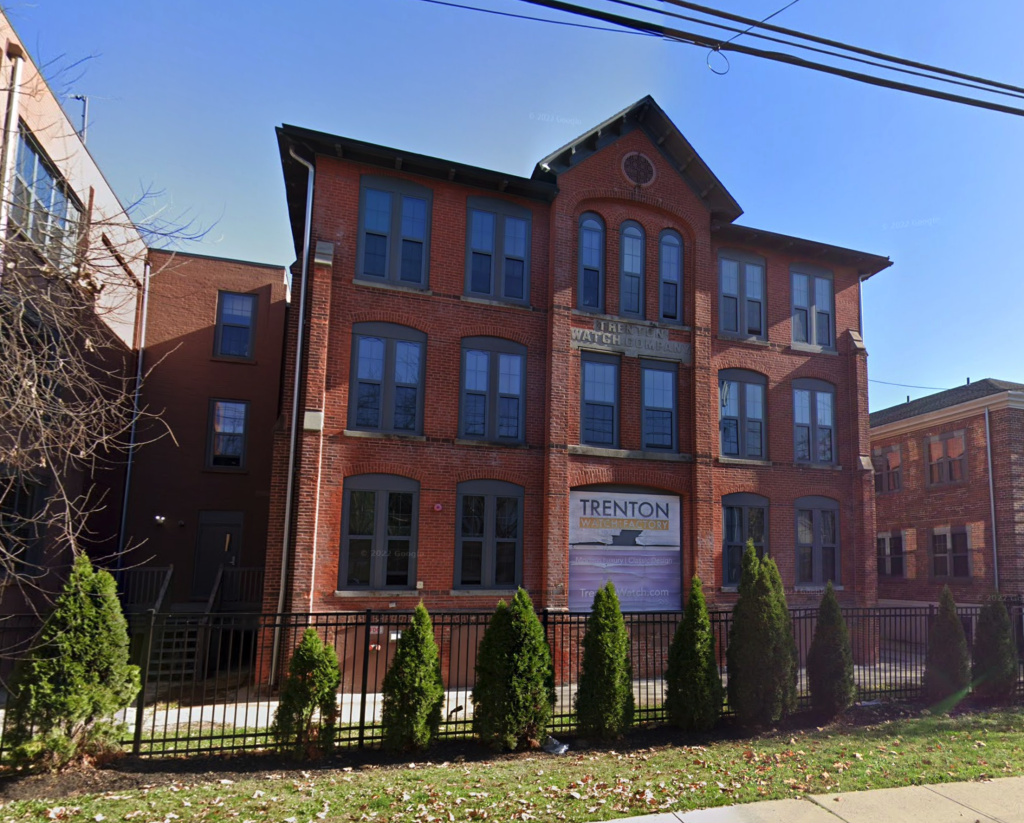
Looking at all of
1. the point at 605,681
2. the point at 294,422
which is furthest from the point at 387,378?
the point at 605,681

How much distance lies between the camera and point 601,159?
17.2m

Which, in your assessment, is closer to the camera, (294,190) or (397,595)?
(397,595)

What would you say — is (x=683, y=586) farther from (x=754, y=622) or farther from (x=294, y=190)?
(x=294, y=190)

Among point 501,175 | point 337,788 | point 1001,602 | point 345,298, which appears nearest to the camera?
point 337,788

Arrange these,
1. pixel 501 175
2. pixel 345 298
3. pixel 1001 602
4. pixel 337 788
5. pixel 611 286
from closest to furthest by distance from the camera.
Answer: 1. pixel 337 788
2. pixel 1001 602
3. pixel 345 298
4. pixel 501 175
5. pixel 611 286

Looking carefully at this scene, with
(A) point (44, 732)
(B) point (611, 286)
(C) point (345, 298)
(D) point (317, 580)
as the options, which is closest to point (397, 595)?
(D) point (317, 580)

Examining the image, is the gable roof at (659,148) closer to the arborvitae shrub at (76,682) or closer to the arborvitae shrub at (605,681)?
the arborvitae shrub at (605,681)

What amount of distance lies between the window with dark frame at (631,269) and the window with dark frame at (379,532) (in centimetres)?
666

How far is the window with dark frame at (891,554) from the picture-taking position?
→ 25719mm

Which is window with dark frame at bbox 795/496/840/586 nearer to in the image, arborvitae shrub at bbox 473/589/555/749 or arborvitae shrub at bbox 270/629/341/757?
arborvitae shrub at bbox 473/589/555/749

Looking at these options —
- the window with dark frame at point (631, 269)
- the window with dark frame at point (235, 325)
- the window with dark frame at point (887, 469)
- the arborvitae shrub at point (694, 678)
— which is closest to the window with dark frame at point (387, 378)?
the window with dark frame at point (631, 269)

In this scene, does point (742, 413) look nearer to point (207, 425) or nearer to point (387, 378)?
point (387, 378)

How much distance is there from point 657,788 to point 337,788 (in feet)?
10.7

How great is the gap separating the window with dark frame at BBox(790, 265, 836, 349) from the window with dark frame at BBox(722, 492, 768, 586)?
4591 mm
